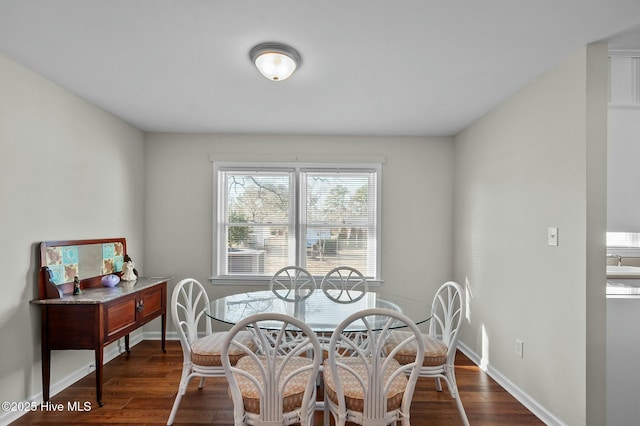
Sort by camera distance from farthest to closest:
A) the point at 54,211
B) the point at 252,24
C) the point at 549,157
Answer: the point at 54,211 → the point at 549,157 → the point at 252,24

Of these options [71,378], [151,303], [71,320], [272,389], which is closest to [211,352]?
[272,389]

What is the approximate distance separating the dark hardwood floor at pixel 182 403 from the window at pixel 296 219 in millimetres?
1345

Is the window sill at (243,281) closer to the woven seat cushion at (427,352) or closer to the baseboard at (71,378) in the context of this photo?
the baseboard at (71,378)

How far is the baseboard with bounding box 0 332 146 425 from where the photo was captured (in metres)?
2.30

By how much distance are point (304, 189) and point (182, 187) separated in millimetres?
1416

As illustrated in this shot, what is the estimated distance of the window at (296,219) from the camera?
160 inches

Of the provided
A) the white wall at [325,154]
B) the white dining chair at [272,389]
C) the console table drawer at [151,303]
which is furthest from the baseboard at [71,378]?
the white dining chair at [272,389]

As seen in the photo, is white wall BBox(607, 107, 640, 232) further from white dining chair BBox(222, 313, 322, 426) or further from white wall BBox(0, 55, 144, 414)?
white wall BBox(0, 55, 144, 414)

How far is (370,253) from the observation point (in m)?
4.10

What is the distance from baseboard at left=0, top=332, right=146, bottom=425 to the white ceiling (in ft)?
7.59

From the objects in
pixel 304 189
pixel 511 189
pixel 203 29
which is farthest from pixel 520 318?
pixel 203 29

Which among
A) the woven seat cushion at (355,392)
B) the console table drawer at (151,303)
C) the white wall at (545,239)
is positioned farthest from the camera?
the console table drawer at (151,303)

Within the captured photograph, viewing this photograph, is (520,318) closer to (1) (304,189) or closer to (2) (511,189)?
(2) (511,189)

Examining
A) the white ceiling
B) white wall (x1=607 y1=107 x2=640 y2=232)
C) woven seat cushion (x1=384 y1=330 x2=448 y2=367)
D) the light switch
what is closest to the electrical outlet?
woven seat cushion (x1=384 y1=330 x2=448 y2=367)
